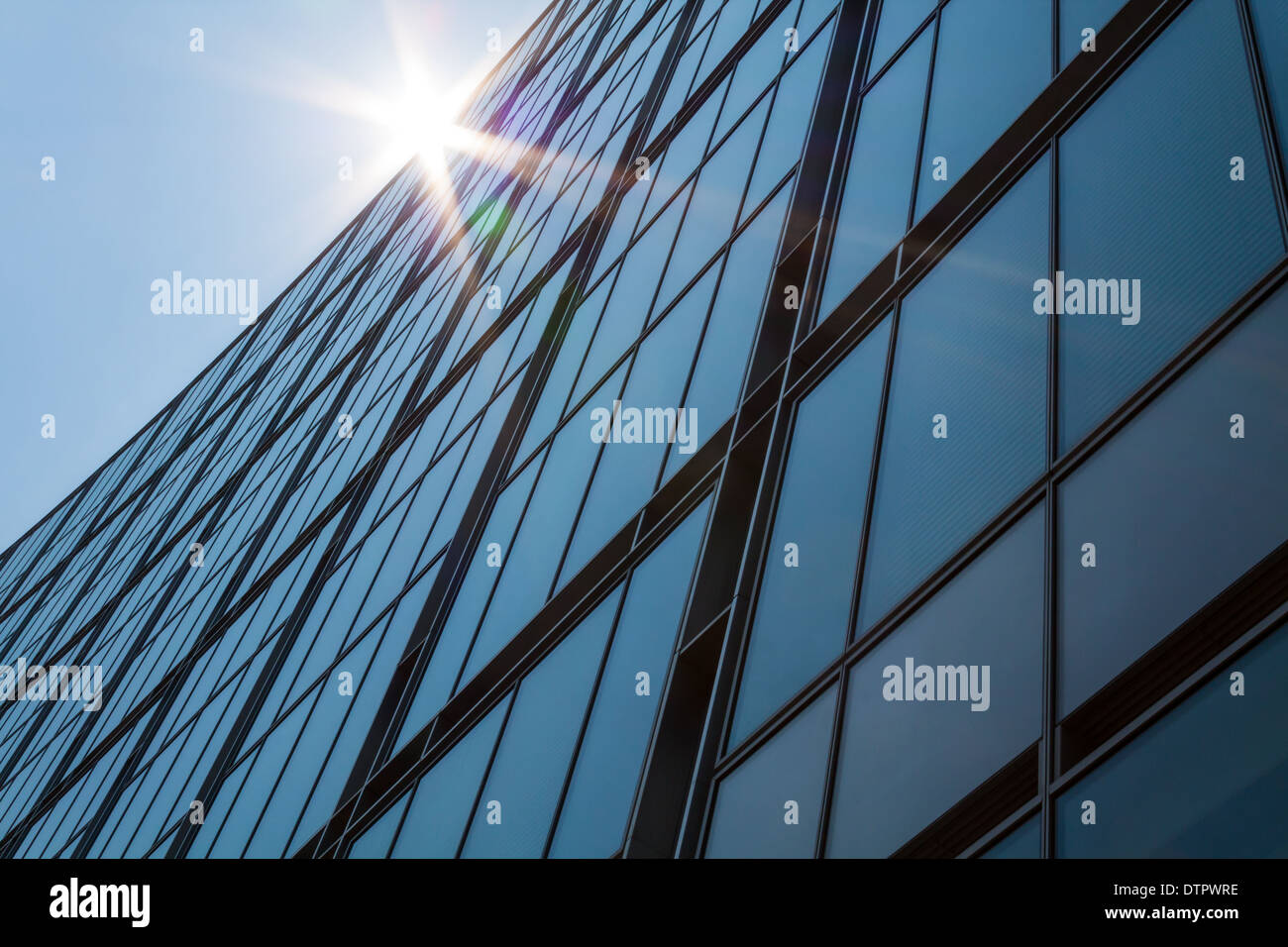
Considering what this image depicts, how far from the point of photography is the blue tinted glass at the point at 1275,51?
22.6 ft

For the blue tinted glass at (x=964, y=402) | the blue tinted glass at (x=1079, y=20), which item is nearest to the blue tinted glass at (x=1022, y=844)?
the blue tinted glass at (x=964, y=402)

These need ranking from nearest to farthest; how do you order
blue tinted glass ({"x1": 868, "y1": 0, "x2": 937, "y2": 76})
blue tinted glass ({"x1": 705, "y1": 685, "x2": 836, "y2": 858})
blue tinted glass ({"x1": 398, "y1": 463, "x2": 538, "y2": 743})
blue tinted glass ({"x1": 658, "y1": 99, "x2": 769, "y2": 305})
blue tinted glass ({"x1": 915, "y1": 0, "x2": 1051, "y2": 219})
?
1. blue tinted glass ({"x1": 705, "y1": 685, "x2": 836, "y2": 858})
2. blue tinted glass ({"x1": 915, "y1": 0, "x2": 1051, "y2": 219})
3. blue tinted glass ({"x1": 868, "y1": 0, "x2": 937, "y2": 76})
4. blue tinted glass ({"x1": 658, "y1": 99, "x2": 769, "y2": 305})
5. blue tinted glass ({"x1": 398, "y1": 463, "x2": 538, "y2": 743})

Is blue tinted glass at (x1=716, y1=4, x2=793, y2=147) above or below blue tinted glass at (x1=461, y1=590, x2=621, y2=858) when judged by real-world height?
above

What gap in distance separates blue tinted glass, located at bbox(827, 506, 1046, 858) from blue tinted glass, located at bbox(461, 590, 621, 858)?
4.24 meters

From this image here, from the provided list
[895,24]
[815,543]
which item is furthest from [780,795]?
[895,24]

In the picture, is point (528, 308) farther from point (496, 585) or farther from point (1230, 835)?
point (1230, 835)

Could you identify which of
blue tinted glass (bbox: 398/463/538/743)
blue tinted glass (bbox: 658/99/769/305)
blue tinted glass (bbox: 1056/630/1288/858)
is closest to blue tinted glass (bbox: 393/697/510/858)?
blue tinted glass (bbox: 398/463/538/743)

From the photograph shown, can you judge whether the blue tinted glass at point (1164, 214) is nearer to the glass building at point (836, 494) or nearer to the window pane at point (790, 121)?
the glass building at point (836, 494)

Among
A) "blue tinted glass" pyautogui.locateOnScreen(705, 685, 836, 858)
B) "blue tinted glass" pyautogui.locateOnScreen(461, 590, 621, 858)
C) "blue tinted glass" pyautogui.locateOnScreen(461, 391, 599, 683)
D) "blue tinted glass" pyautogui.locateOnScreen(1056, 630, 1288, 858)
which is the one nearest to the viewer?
"blue tinted glass" pyautogui.locateOnScreen(1056, 630, 1288, 858)

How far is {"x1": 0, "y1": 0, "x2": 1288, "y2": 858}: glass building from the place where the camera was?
6.18 meters

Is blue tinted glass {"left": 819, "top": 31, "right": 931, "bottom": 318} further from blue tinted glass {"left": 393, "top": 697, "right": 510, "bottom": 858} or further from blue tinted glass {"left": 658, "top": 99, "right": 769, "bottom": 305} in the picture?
blue tinted glass {"left": 393, "top": 697, "right": 510, "bottom": 858}

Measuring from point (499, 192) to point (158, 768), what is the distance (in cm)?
1458

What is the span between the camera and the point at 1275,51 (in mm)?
7180
